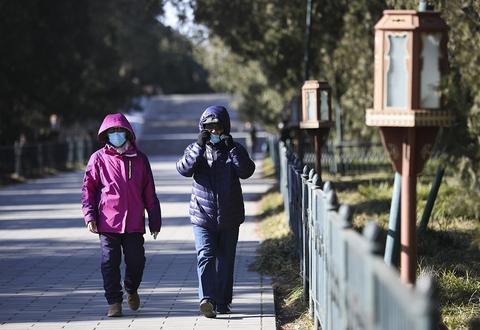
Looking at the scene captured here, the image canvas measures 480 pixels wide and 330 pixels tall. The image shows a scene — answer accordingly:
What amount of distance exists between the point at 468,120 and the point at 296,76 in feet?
46.5

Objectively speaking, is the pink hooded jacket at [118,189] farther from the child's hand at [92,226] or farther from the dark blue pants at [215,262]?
the dark blue pants at [215,262]

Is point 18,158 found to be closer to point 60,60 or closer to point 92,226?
point 60,60

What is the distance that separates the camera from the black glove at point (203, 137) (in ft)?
27.1

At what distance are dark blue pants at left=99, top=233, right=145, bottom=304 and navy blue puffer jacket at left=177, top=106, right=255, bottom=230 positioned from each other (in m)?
0.57

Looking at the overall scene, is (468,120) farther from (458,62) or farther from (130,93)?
(130,93)

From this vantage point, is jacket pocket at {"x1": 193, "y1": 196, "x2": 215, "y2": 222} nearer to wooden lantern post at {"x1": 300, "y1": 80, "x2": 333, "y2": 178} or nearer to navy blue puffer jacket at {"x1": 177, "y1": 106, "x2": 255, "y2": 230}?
navy blue puffer jacket at {"x1": 177, "y1": 106, "x2": 255, "y2": 230}

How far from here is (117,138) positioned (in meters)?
8.45

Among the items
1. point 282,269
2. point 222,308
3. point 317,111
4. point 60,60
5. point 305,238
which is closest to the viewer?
point 222,308

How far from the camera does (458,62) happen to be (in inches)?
534

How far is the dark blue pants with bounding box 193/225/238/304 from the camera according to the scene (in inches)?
329

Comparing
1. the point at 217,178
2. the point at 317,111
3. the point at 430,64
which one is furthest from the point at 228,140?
the point at 317,111

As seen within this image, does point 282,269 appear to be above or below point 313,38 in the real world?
below

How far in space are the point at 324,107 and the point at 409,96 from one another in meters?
9.02

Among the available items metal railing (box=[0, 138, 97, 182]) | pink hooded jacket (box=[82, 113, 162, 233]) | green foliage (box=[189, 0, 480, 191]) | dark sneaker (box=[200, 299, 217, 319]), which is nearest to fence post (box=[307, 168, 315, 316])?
dark sneaker (box=[200, 299, 217, 319])
